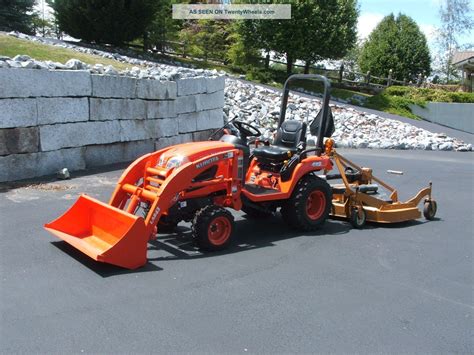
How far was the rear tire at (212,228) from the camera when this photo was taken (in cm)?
564

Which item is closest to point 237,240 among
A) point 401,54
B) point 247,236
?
point 247,236

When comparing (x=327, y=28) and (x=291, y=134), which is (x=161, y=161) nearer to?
(x=291, y=134)

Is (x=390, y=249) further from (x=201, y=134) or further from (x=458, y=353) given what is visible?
(x=201, y=134)

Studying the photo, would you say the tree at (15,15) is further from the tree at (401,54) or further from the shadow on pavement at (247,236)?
the tree at (401,54)

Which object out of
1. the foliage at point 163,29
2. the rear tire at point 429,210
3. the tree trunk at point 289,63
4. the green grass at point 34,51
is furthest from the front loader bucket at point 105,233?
the tree trunk at point 289,63

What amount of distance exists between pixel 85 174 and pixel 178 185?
462 cm

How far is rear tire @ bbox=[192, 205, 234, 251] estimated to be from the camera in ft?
18.5

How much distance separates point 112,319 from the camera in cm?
410

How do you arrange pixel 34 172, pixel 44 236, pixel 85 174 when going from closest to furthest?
pixel 44 236 < pixel 34 172 < pixel 85 174

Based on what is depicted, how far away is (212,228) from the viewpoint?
229 inches

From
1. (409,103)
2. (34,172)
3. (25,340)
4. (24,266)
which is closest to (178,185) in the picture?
(24,266)

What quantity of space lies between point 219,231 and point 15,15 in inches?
740

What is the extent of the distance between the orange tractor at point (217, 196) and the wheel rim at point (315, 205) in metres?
0.01

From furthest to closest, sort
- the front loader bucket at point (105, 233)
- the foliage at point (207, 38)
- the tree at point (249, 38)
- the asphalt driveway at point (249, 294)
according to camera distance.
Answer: the foliage at point (207, 38), the tree at point (249, 38), the front loader bucket at point (105, 233), the asphalt driveway at point (249, 294)
